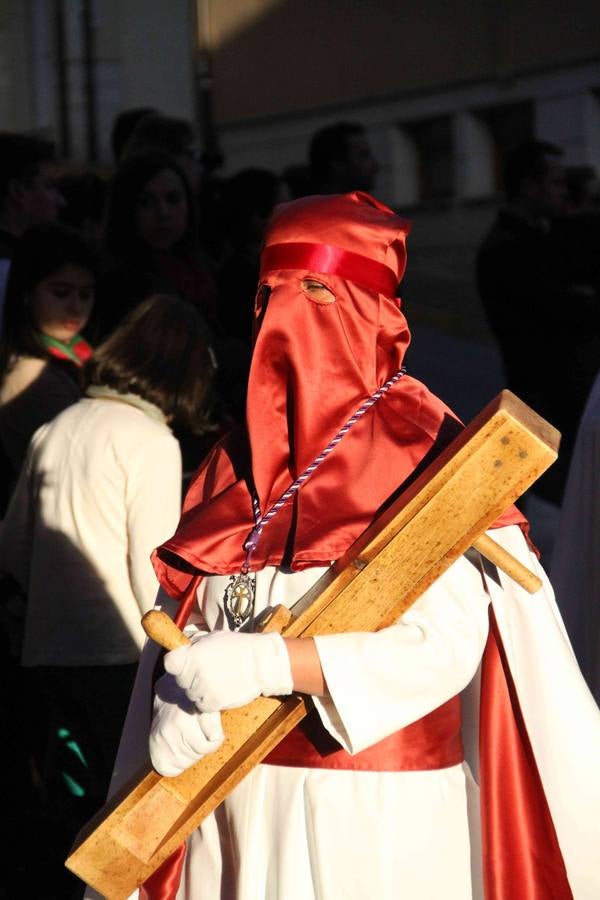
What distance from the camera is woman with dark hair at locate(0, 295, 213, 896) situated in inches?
176

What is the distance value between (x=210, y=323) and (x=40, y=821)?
1987 mm

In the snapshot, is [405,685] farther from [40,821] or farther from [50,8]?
[50,8]

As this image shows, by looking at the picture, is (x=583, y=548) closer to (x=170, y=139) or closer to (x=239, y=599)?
(x=239, y=599)

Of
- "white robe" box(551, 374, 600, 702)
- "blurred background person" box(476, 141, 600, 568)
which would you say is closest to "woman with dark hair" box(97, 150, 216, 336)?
"blurred background person" box(476, 141, 600, 568)

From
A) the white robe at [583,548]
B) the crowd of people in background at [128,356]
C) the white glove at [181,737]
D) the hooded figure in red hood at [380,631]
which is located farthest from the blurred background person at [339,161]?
the white glove at [181,737]

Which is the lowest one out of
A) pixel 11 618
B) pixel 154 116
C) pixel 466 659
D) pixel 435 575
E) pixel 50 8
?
pixel 11 618

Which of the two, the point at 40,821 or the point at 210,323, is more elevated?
the point at 210,323

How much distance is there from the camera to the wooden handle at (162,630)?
271 cm

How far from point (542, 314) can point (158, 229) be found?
2.02 metres

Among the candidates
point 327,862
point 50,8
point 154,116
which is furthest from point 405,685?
point 50,8

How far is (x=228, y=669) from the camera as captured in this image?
2.72 meters

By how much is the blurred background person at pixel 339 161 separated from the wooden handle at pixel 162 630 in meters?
5.40

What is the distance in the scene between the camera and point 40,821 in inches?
217

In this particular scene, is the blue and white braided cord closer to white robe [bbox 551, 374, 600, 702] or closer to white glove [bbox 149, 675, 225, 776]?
white glove [bbox 149, 675, 225, 776]
